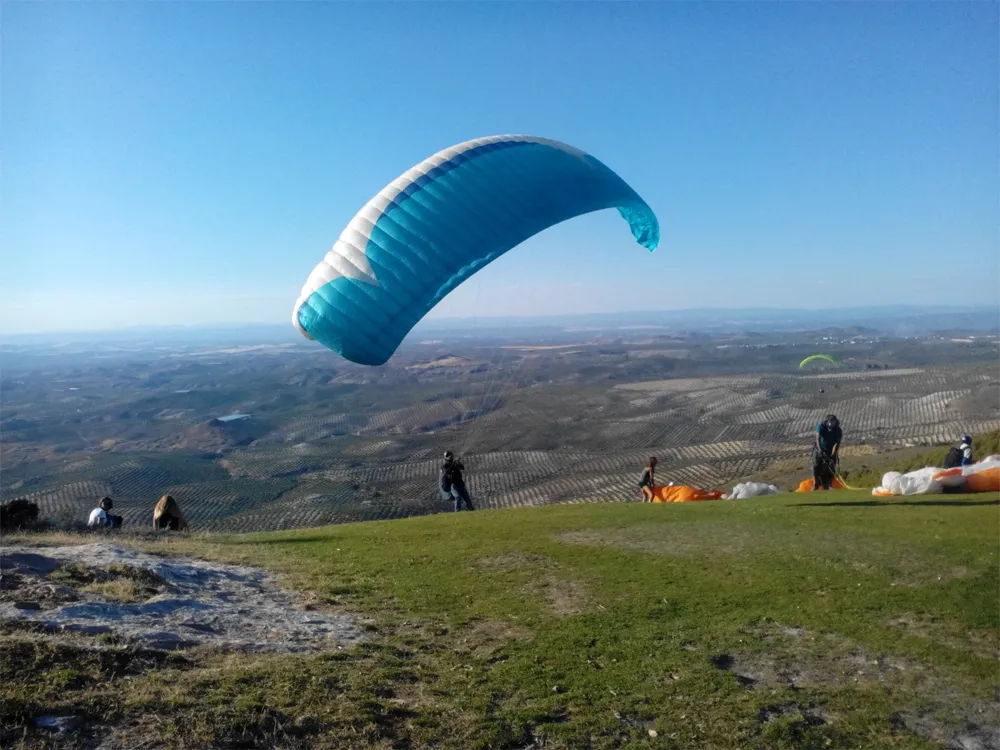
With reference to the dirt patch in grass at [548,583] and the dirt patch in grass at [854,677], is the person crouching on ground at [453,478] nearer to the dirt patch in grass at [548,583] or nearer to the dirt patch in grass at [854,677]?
the dirt patch in grass at [548,583]

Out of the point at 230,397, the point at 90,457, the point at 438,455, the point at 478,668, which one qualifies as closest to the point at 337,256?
the point at 478,668

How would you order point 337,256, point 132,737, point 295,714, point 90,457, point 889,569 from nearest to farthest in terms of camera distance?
point 132,737 < point 295,714 < point 889,569 < point 337,256 < point 90,457

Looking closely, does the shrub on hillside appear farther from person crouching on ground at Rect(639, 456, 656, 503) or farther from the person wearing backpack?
the person wearing backpack

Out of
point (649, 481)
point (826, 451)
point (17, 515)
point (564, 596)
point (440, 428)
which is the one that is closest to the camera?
point (564, 596)

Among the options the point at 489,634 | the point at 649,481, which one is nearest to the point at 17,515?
the point at 489,634

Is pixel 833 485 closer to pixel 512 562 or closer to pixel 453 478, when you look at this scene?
pixel 453 478

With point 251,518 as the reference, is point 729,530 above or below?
above

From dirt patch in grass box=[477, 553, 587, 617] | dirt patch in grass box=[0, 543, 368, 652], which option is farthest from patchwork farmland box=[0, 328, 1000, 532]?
dirt patch in grass box=[477, 553, 587, 617]

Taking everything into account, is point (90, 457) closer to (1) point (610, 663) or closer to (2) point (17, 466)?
(2) point (17, 466)
